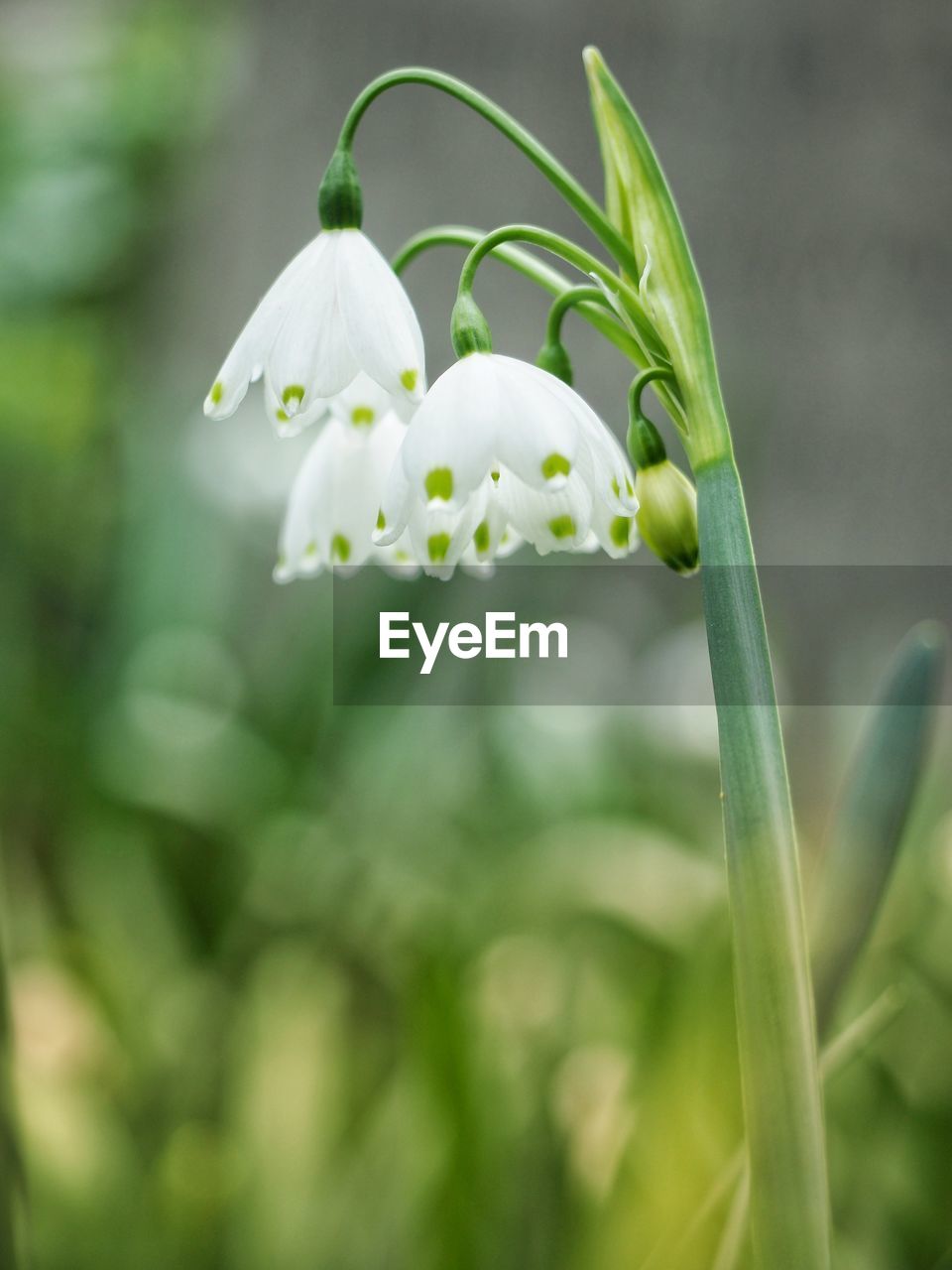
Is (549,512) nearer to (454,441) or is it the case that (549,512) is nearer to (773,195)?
(454,441)

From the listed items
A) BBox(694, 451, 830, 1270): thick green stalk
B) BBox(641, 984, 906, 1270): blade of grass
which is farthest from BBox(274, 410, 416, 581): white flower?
BBox(641, 984, 906, 1270): blade of grass

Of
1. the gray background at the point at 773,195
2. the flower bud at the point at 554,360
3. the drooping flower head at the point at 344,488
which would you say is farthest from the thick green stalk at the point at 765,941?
the gray background at the point at 773,195

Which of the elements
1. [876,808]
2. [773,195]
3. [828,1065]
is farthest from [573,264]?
[773,195]

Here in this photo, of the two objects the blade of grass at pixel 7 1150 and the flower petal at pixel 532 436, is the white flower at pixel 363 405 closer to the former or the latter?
the flower petal at pixel 532 436

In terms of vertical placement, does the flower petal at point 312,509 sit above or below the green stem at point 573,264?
below

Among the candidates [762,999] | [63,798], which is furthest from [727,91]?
[762,999]

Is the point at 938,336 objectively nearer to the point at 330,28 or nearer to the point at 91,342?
the point at 330,28
